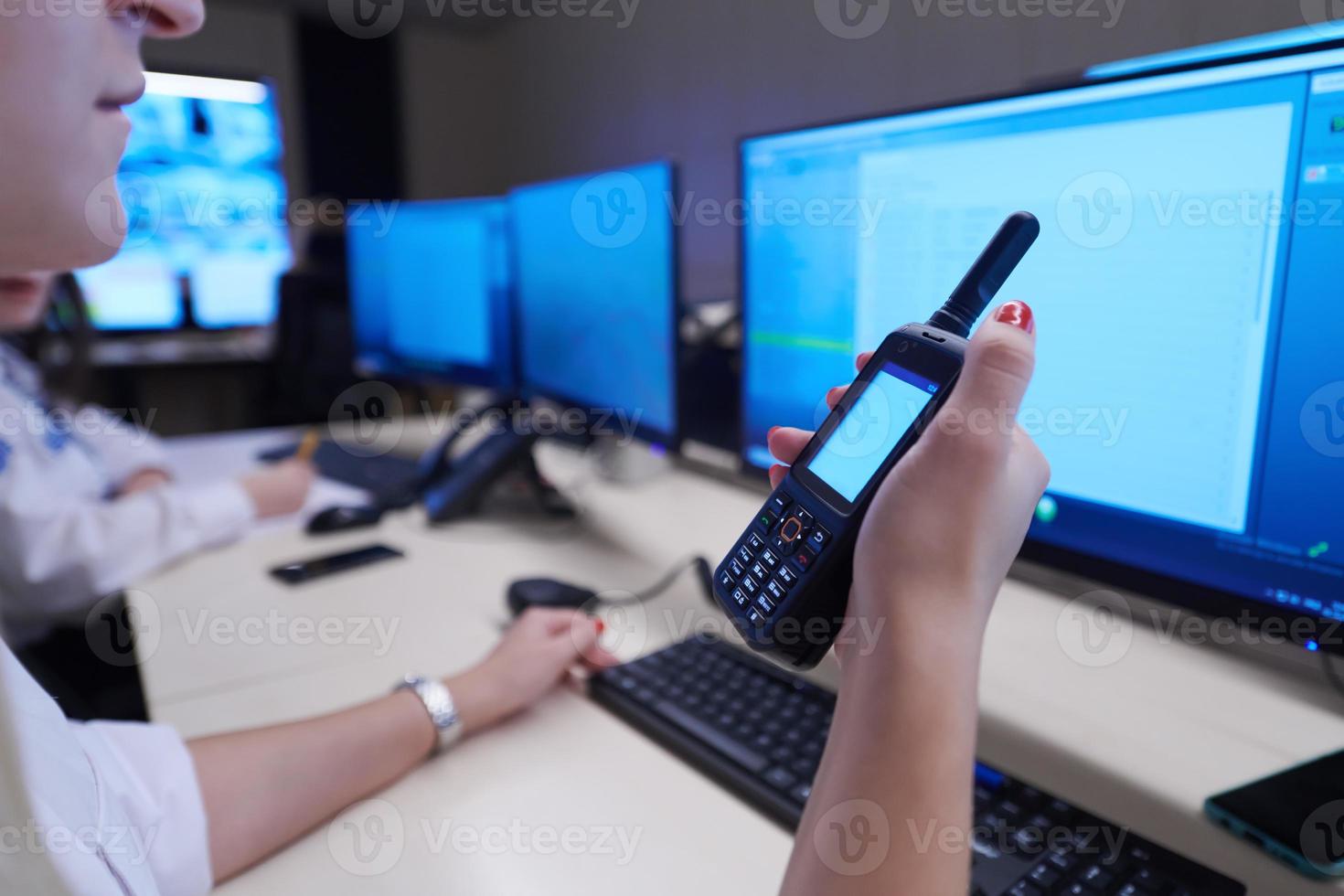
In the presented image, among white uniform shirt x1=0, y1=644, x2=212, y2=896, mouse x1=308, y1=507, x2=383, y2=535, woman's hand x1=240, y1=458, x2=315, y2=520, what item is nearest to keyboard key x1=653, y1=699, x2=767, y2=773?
white uniform shirt x1=0, y1=644, x2=212, y2=896

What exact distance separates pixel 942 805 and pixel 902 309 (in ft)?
1.48

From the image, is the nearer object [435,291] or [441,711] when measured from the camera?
[441,711]

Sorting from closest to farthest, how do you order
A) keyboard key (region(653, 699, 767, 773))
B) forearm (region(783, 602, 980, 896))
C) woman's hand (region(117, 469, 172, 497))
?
forearm (region(783, 602, 980, 896))
keyboard key (region(653, 699, 767, 773))
woman's hand (region(117, 469, 172, 497))

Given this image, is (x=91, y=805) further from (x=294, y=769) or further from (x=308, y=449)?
(x=308, y=449)

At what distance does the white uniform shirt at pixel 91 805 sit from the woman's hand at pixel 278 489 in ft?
2.09

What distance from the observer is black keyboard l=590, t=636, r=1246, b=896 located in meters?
0.44

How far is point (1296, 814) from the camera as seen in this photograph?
19.6 inches

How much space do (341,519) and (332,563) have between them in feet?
0.49

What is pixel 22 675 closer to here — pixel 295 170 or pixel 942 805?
pixel 942 805

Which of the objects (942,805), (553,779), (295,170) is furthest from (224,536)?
(295,170)

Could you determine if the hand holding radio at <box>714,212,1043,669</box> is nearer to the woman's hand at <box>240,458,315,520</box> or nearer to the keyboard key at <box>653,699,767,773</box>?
the keyboard key at <box>653,699,767,773</box>

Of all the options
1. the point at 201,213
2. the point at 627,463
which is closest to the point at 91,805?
the point at 627,463

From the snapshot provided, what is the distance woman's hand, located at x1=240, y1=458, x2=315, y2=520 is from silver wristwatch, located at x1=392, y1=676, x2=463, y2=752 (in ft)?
2.09

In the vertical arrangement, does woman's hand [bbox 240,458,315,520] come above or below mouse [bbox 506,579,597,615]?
above
